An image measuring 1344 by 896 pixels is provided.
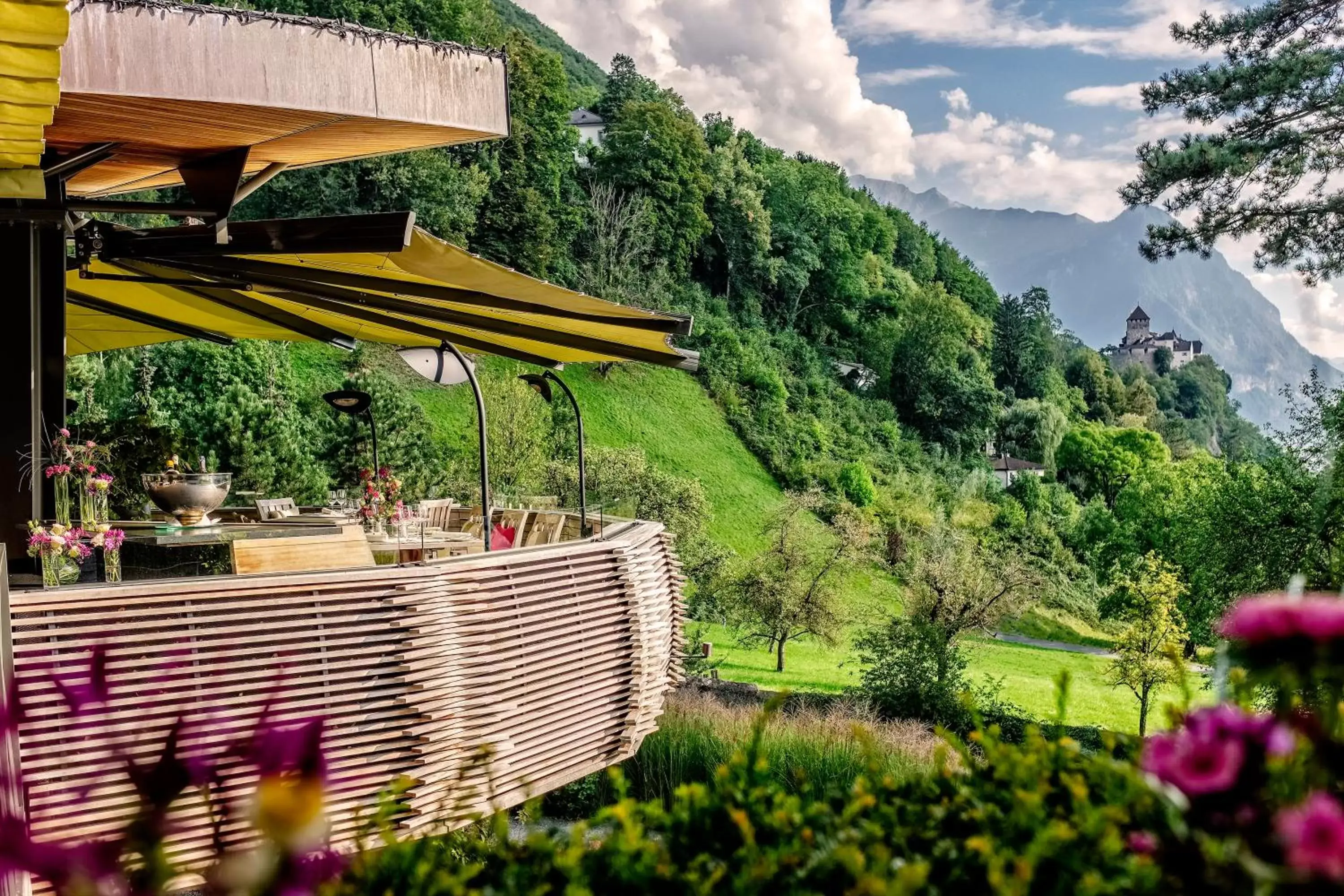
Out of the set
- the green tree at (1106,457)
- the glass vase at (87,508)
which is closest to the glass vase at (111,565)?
the glass vase at (87,508)

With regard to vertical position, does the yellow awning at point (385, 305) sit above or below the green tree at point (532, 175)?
below

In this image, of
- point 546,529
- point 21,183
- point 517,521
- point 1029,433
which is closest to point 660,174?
point 1029,433

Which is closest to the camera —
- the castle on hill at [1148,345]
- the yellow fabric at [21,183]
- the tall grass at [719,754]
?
the yellow fabric at [21,183]

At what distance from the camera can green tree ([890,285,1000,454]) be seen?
157ft

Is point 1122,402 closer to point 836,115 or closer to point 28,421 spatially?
point 836,115

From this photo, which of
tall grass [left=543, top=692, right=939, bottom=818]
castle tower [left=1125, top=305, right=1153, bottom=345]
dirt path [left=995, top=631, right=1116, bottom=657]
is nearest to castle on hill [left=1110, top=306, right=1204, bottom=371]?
castle tower [left=1125, top=305, right=1153, bottom=345]

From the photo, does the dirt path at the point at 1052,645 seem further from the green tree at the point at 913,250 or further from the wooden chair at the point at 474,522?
the green tree at the point at 913,250

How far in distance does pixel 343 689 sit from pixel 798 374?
4128 cm

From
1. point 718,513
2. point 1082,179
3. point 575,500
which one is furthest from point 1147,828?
point 1082,179

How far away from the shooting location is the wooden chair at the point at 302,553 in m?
6.54

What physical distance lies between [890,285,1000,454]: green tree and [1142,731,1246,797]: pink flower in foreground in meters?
47.4

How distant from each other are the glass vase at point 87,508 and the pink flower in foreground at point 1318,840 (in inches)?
220

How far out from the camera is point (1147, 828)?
4.75 feet

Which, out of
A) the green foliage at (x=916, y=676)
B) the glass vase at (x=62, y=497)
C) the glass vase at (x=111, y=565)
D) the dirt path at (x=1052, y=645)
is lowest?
the dirt path at (x=1052, y=645)
